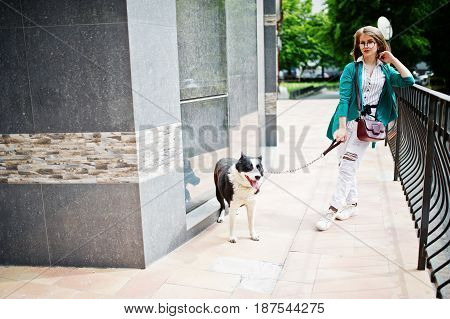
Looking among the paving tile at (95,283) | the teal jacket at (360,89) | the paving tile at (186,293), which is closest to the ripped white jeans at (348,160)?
the teal jacket at (360,89)

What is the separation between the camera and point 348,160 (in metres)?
5.04

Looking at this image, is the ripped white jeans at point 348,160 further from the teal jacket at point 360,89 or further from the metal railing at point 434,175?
the metal railing at point 434,175

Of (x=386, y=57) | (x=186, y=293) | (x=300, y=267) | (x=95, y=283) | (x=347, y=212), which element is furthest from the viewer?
Result: (x=347, y=212)

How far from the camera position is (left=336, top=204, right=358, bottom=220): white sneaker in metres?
5.32

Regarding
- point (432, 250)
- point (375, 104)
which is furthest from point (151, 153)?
point (432, 250)

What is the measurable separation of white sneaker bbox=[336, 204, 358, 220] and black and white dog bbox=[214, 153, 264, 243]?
107cm

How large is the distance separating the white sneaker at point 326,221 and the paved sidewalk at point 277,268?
0.07 metres

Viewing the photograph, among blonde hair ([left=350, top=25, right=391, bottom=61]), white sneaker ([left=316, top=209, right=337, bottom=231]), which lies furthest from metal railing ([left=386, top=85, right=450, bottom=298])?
white sneaker ([left=316, top=209, right=337, bottom=231])

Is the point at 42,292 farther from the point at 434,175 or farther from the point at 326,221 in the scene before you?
the point at 434,175

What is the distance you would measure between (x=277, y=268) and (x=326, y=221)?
1.19 metres

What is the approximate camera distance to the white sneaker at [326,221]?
501cm

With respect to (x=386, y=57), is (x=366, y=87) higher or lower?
lower

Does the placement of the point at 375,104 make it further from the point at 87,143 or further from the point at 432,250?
the point at 87,143

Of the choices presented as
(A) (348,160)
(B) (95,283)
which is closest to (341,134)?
(A) (348,160)
